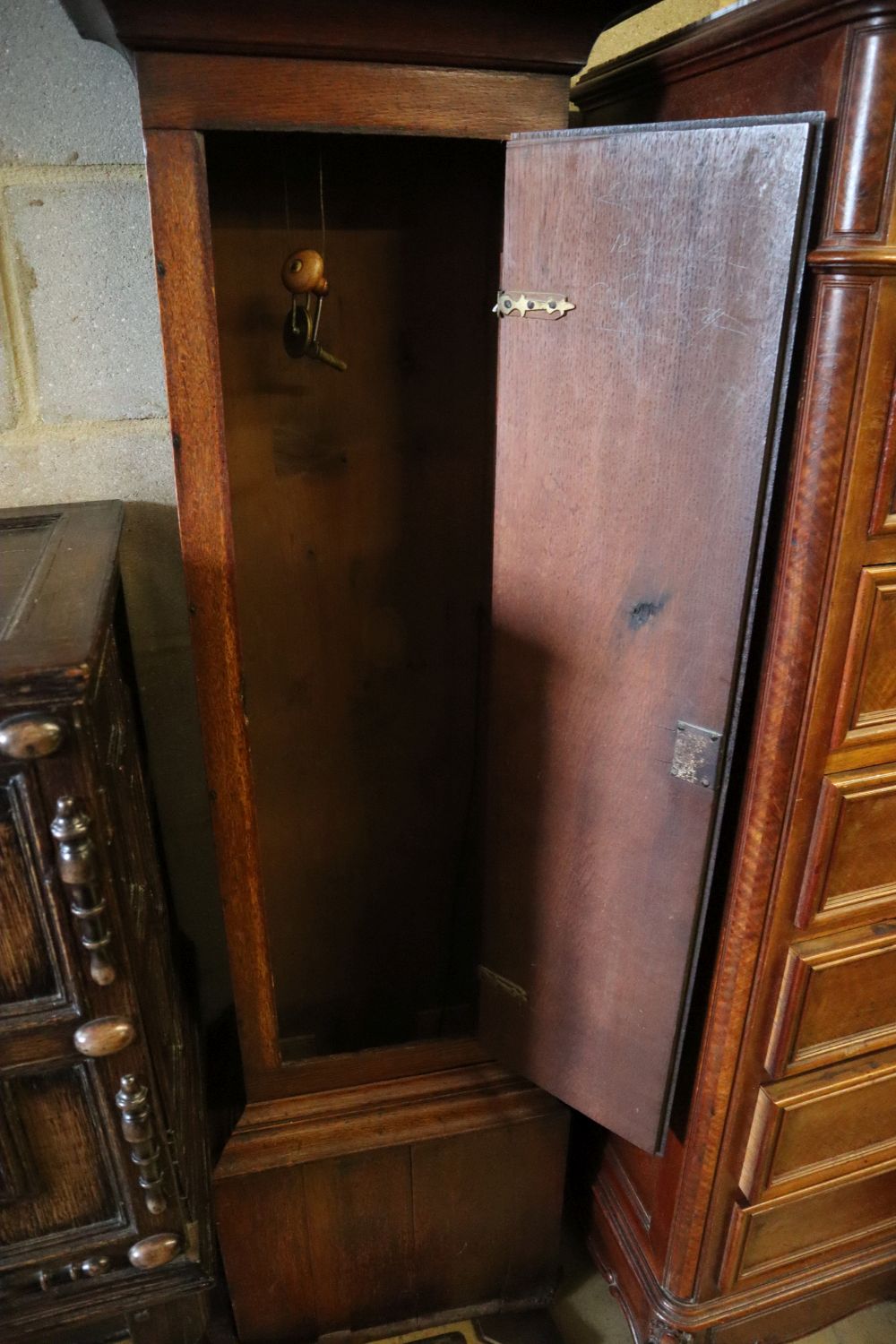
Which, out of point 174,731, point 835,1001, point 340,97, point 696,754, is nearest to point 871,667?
point 696,754

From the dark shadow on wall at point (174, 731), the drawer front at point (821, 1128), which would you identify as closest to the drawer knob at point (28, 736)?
the dark shadow on wall at point (174, 731)

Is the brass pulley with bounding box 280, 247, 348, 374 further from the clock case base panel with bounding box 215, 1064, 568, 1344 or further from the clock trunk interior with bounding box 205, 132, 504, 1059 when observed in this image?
the clock case base panel with bounding box 215, 1064, 568, 1344

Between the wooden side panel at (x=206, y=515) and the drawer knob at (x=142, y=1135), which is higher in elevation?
the wooden side panel at (x=206, y=515)

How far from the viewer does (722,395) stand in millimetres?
801

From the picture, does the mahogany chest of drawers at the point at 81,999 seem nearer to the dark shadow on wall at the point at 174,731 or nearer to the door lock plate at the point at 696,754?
the dark shadow on wall at the point at 174,731

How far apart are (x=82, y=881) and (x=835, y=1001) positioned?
2.60 ft

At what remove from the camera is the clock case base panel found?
1195 millimetres

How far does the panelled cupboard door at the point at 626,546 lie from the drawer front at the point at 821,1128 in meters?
0.13

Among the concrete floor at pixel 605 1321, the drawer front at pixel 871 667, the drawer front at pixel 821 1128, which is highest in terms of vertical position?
the drawer front at pixel 871 667

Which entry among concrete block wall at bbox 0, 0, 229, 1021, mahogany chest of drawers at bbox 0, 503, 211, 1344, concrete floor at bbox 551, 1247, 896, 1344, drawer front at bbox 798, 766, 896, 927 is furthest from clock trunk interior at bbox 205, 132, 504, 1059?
drawer front at bbox 798, 766, 896, 927

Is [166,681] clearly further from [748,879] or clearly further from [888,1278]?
[888,1278]

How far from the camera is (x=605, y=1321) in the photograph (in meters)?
1.37

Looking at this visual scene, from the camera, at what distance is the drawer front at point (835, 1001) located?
1003 millimetres

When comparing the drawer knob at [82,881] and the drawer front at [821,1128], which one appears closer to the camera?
the drawer knob at [82,881]
